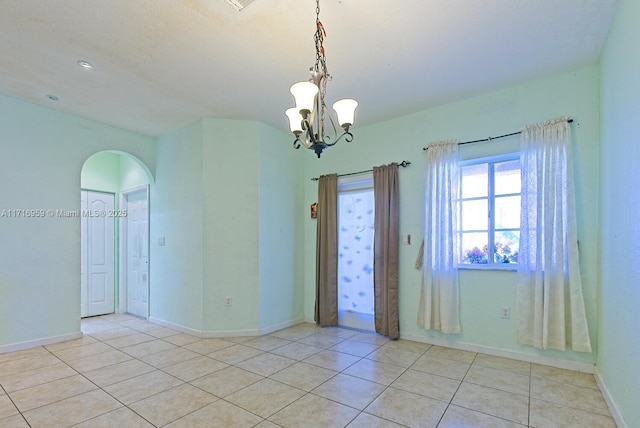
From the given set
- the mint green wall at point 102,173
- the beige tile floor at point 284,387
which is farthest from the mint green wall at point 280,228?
the mint green wall at point 102,173

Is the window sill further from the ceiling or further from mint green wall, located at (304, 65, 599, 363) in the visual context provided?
the ceiling

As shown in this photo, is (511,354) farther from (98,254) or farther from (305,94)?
(98,254)

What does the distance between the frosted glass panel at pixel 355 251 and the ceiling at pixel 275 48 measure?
4.47 feet

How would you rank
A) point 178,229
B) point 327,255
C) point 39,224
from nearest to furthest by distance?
point 39,224, point 178,229, point 327,255

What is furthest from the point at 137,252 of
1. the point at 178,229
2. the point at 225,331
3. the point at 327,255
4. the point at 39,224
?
the point at 327,255

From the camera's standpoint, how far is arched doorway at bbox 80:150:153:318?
5.13 m

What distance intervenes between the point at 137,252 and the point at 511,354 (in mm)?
5333

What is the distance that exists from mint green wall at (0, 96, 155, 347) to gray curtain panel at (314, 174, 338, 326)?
3.05m

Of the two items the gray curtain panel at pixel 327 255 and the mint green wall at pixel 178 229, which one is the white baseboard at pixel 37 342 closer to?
the mint green wall at pixel 178 229

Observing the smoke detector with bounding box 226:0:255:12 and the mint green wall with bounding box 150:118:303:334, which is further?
the mint green wall with bounding box 150:118:303:334

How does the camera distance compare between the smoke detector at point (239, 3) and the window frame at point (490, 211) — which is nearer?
the smoke detector at point (239, 3)

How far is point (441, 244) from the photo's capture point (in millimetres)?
3611

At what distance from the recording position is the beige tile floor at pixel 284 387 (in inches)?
86.8

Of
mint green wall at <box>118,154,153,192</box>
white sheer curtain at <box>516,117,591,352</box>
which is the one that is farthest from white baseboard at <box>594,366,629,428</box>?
mint green wall at <box>118,154,153,192</box>
